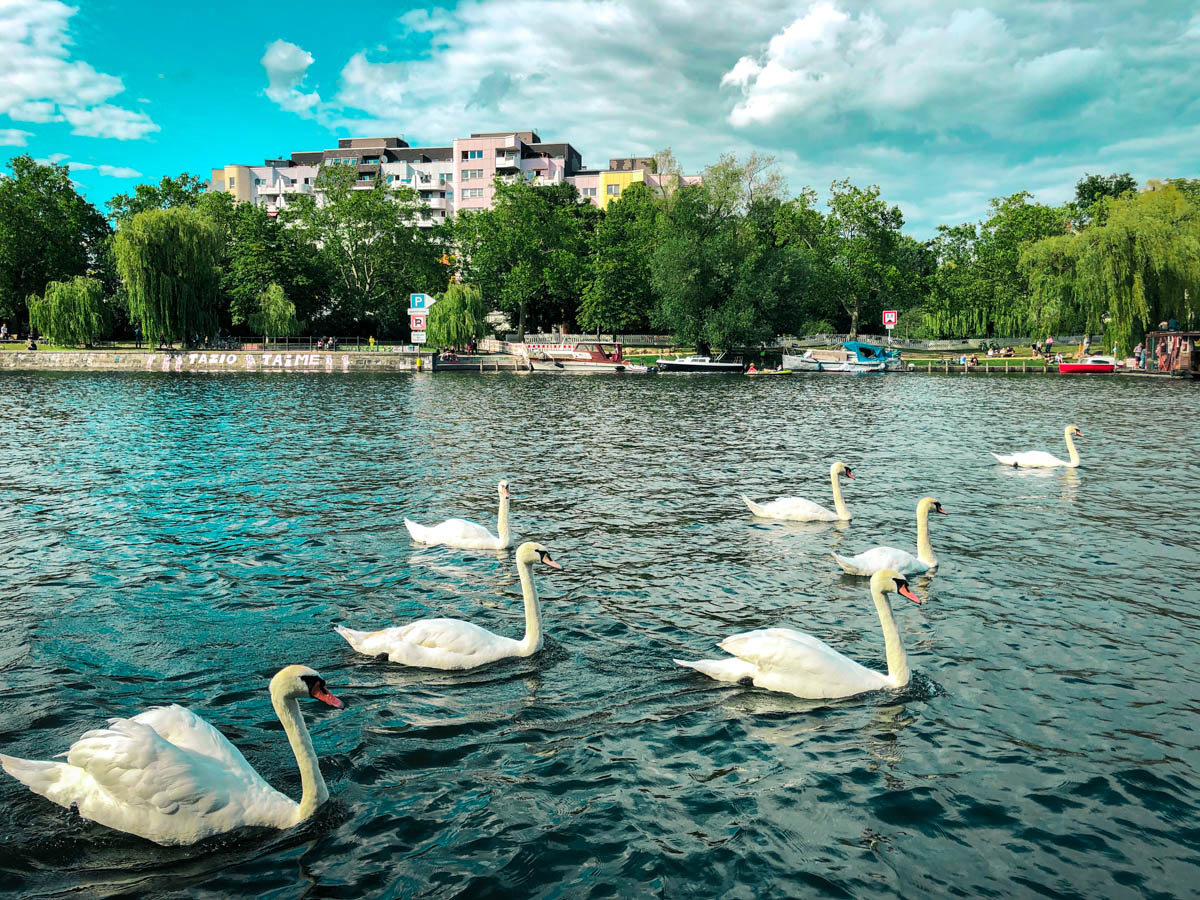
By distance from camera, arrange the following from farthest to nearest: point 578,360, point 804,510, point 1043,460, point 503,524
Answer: point 578,360 → point 1043,460 → point 804,510 → point 503,524

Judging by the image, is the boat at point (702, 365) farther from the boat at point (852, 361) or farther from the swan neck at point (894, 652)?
the swan neck at point (894, 652)

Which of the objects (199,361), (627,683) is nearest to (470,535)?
(627,683)

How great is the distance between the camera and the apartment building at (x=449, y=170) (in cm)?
13700

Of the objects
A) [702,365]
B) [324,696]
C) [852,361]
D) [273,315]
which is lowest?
[324,696]

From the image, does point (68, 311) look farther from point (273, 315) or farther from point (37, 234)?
point (37, 234)

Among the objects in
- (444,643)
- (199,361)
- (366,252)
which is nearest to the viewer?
(444,643)

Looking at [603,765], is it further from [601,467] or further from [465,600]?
[601,467]

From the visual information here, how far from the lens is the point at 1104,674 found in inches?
326

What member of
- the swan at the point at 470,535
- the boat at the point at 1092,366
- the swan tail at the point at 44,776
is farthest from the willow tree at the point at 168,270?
the boat at the point at 1092,366

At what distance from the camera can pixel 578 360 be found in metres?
72.2

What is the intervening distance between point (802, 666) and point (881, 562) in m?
4.31

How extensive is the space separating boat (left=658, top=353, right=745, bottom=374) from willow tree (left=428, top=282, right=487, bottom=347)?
17852mm

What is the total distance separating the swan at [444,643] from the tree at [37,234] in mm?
91371

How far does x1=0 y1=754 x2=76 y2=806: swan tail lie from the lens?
5547 millimetres
